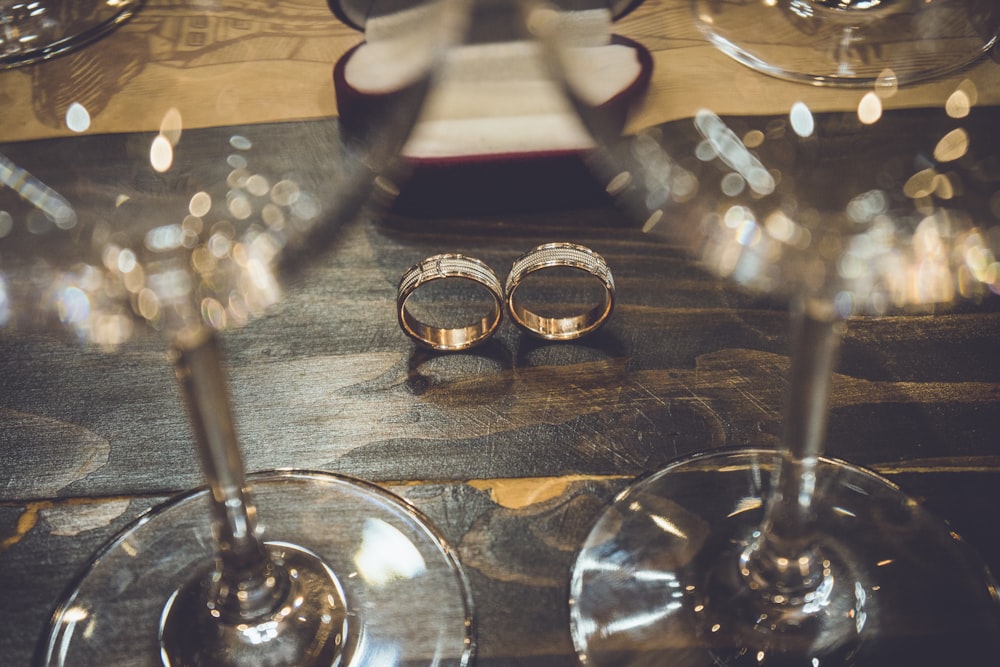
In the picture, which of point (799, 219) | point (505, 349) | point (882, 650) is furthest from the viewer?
point (505, 349)

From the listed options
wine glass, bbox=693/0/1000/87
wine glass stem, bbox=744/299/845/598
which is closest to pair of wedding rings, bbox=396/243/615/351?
wine glass stem, bbox=744/299/845/598

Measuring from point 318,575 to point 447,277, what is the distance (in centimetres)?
16

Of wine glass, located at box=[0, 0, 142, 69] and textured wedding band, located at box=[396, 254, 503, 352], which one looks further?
textured wedding band, located at box=[396, 254, 503, 352]

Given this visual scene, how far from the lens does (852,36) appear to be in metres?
0.28

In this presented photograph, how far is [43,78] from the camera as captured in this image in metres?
0.29

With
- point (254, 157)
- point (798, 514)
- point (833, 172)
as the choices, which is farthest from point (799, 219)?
point (798, 514)

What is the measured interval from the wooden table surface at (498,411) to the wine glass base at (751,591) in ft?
0.04

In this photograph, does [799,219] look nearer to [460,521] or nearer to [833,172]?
[833,172]

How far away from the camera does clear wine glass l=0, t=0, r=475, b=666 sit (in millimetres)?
230

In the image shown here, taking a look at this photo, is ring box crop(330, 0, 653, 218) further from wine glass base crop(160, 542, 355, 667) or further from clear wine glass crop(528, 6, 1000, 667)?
wine glass base crop(160, 542, 355, 667)

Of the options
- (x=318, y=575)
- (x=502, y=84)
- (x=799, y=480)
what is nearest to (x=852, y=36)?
(x=502, y=84)

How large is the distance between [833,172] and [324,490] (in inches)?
12.0

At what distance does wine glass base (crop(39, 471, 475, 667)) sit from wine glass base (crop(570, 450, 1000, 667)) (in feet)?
0.20

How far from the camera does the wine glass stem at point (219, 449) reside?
14.6 inches
